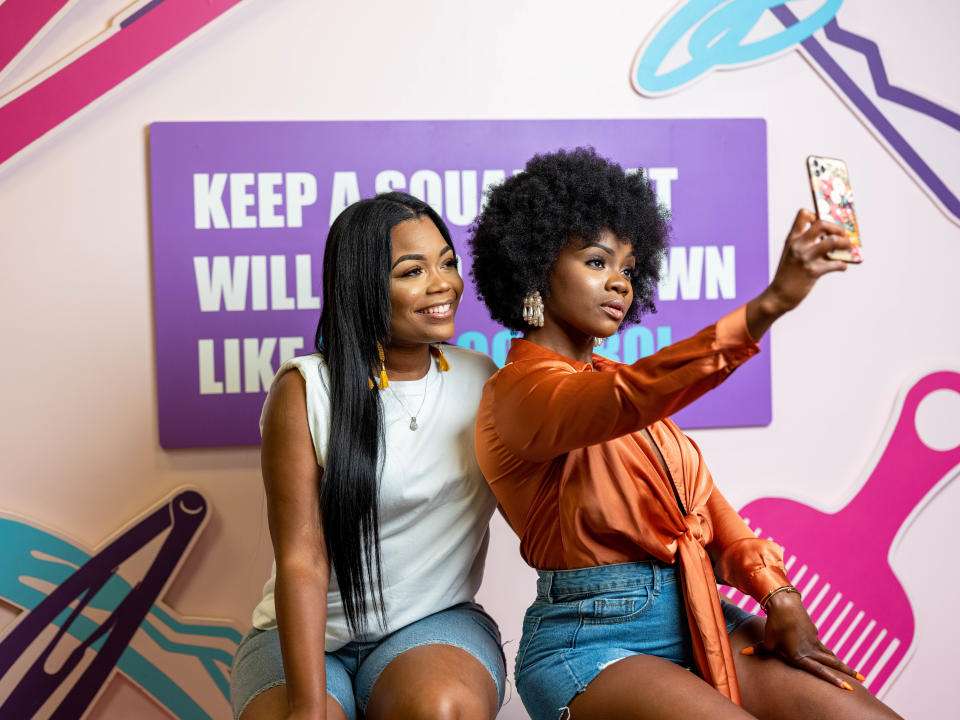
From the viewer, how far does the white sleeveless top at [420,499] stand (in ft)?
5.47

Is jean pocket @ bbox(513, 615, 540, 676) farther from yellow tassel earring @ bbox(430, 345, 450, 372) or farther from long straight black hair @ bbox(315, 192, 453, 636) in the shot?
yellow tassel earring @ bbox(430, 345, 450, 372)

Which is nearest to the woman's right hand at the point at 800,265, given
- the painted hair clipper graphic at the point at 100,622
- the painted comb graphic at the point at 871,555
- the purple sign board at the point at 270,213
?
the purple sign board at the point at 270,213

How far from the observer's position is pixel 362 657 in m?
1.68

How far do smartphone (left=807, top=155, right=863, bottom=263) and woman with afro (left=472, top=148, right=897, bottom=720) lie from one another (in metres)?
0.24

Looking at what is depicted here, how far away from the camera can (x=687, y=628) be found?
1513 millimetres

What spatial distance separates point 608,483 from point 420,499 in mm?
388

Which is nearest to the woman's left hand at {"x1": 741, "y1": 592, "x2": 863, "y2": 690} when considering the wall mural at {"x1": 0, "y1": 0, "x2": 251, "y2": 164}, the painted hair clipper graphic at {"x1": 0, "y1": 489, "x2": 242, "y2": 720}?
the painted hair clipper graphic at {"x1": 0, "y1": 489, "x2": 242, "y2": 720}

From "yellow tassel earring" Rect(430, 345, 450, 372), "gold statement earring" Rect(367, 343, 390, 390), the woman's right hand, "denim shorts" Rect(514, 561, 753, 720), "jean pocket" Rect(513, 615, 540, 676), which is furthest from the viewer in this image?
"yellow tassel earring" Rect(430, 345, 450, 372)

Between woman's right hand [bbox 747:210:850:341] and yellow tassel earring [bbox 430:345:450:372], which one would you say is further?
yellow tassel earring [bbox 430:345:450:372]

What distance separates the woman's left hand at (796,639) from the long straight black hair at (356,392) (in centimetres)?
70

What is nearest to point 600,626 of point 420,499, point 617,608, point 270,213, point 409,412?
point 617,608

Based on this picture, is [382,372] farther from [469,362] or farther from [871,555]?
[871,555]

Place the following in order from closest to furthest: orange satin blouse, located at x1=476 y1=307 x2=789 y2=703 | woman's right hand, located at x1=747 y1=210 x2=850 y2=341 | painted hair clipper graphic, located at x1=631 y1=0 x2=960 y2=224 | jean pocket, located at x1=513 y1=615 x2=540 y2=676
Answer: woman's right hand, located at x1=747 y1=210 x2=850 y2=341 → orange satin blouse, located at x1=476 y1=307 x2=789 y2=703 → jean pocket, located at x1=513 y1=615 x2=540 y2=676 → painted hair clipper graphic, located at x1=631 y1=0 x2=960 y2=224

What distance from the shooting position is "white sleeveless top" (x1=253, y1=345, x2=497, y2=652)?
1.67m
